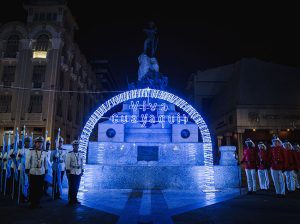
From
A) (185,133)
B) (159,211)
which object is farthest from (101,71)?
(159,211)

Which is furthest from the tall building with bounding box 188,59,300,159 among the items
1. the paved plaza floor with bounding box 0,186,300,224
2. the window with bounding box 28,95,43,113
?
the window with bounding box 28,95,43,113

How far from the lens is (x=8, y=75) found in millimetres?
33594

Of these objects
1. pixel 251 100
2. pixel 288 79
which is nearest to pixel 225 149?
pixel 251 100

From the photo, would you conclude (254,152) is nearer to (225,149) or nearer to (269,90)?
(225,149)

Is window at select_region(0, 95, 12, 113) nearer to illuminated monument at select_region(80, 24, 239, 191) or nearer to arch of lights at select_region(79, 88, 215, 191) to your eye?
illuminated monument at select_region(80, 24, 239, 191)

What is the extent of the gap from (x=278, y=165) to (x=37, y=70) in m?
31.0

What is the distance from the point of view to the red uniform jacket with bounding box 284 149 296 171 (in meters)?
11.7

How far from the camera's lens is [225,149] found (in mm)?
13195

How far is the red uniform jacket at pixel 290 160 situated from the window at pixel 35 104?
28.6m

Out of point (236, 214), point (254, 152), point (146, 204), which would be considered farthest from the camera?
point (254, 152)

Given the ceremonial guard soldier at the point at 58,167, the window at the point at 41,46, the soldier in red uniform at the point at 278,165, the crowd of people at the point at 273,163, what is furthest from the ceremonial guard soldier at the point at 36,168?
the window at the point at 41,46

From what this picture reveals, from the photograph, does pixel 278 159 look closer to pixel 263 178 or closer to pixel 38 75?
pixel 263 178

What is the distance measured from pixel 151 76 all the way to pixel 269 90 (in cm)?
1861

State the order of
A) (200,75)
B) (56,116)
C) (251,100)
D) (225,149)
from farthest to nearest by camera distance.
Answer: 1. (200,75)
2. (56,116)
3. (251,100)
4. (225,149)
